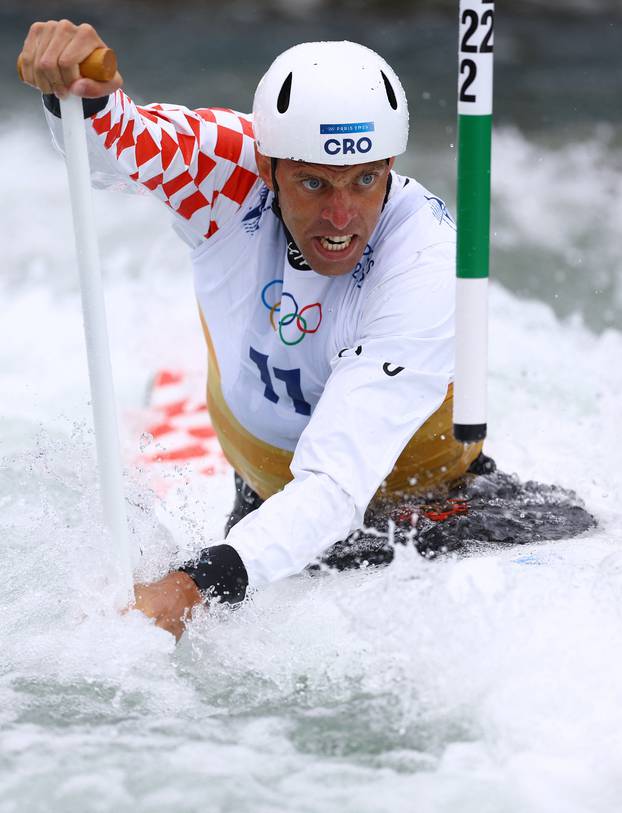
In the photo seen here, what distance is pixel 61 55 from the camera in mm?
1870

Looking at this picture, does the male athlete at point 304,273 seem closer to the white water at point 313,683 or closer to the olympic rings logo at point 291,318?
the olympic rings logo at point 291,318

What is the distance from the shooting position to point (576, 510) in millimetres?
2781

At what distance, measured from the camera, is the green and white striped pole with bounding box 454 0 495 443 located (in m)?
1.90

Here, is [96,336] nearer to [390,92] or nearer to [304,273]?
[304,273]

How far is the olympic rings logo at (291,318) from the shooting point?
2.47 m

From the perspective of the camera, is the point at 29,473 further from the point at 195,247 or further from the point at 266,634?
the point at 266,634

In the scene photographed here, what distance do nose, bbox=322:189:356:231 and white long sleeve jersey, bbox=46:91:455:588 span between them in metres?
0.12

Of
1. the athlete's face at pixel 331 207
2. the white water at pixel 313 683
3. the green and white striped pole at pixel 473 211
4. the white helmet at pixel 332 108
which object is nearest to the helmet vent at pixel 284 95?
the white helmet at pixel 332 108

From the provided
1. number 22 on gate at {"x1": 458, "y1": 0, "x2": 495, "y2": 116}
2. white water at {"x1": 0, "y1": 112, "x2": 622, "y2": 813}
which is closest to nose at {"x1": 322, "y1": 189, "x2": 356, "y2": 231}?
number 22 on gate at {"x1": 458, "y1": 0, "x2": 495, "y2": 116}

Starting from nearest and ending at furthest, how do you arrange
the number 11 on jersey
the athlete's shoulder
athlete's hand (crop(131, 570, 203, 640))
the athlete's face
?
athlete's hand (crop(131, 570, 203, 640)), the athlete's face, the athlete's shoulder, the number 11 on jersey

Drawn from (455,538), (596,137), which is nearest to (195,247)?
(455,538)

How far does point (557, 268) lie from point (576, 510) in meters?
3.49

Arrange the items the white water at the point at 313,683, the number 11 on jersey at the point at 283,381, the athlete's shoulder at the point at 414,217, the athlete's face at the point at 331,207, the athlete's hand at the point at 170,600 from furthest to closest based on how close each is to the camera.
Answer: the number 11 on jersey at the point at 283,381, the athlete's shoulder at the point at 414,217, the athlete's face at the point at 331,207, the athlete's hand at the point at 170,600, the white water at the point at 313,683

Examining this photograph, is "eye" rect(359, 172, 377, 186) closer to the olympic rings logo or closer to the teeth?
the teeth
